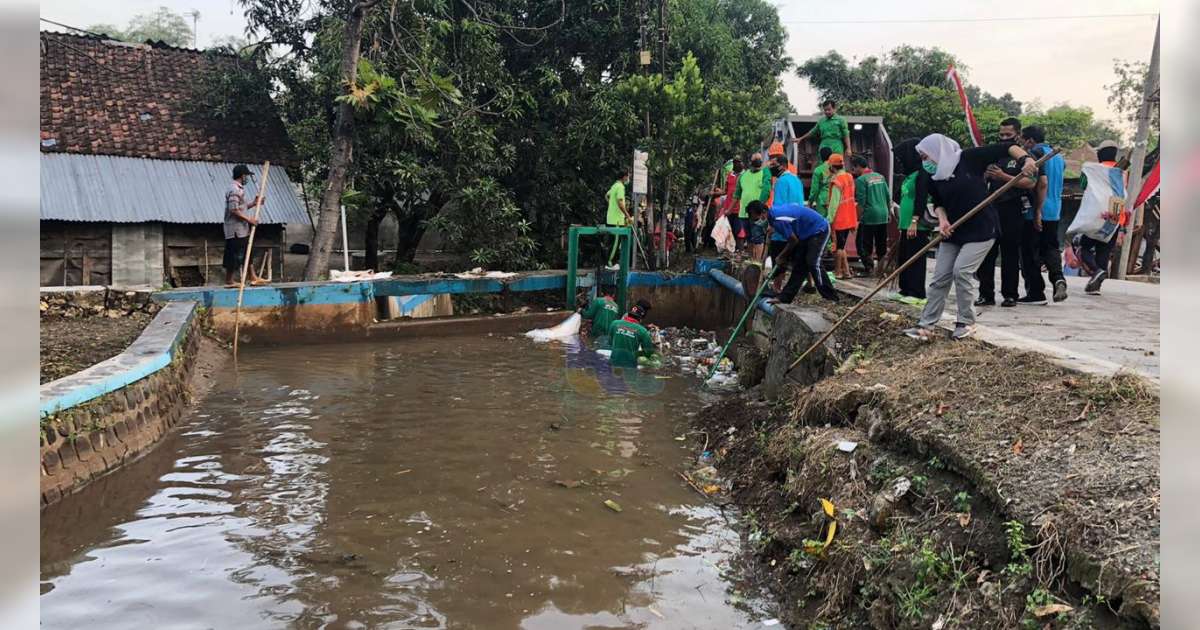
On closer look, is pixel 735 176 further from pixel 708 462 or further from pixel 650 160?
pixel 708 462

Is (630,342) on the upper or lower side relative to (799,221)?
lower

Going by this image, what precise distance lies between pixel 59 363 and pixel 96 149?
9.33 metres

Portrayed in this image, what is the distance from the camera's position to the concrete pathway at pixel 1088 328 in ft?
15.5

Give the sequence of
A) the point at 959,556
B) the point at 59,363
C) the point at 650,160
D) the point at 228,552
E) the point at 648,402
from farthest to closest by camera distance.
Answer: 1. the point at 650,160
2. the point at 648,402
3. the point at 59,363
4. the point at 228,552
5. the point at 959,556

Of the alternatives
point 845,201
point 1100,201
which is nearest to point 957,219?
point 845,201

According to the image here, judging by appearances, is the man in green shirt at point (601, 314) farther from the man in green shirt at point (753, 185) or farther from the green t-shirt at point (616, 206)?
the man in green shirt at point (753, 185)

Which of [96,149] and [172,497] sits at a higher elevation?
[96,149]

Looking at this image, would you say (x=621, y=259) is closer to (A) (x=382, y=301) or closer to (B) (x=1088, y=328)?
(A) (x=382, y=301)

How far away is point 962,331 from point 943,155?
4.61 feet

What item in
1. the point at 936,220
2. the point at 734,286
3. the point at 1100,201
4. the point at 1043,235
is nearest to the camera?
the point at 1043,235

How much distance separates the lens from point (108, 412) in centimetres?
525

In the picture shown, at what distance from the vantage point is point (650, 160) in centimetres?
1434

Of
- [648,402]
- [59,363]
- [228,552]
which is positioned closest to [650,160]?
[648,402]

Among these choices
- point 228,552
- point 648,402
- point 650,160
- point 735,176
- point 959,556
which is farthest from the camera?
point 650,160
